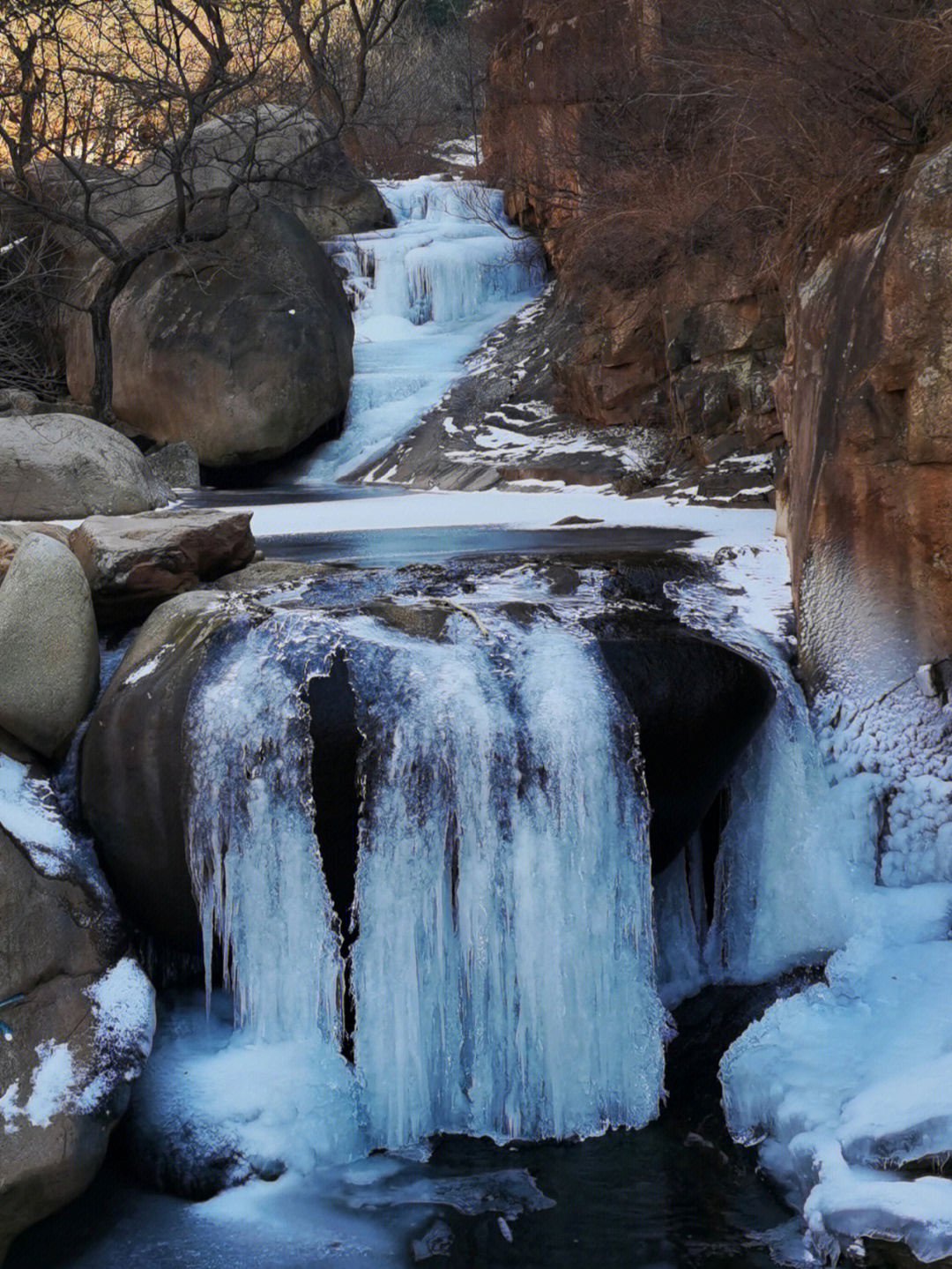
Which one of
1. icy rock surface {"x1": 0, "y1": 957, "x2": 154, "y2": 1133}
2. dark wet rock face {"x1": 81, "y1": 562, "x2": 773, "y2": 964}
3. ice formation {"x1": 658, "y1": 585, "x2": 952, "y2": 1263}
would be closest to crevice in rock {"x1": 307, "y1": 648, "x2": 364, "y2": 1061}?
dark wet rock face {"x1": 81, "y1": 562, "x2": 773, "y2": 964}

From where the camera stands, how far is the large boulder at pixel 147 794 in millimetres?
4223

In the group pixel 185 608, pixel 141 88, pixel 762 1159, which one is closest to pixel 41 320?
pixel 141 88

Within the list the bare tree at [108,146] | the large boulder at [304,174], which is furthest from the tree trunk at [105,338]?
the large boulder at [304,174]

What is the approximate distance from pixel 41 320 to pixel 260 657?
9785 mm

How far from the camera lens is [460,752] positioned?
4.22 metres

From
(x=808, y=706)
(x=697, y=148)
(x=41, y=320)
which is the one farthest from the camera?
(x=41, y=320)

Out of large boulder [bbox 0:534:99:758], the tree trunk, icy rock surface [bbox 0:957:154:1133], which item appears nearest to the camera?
icy rock surface [bbox 0:957:154:1133]

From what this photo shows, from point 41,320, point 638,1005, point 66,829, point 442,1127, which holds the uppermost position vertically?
point 41,320

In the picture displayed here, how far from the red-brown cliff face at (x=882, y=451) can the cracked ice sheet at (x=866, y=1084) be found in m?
0.91

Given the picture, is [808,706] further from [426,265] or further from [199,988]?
[426,265]

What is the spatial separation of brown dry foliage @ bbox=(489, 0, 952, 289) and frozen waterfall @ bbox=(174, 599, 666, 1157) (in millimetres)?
2440

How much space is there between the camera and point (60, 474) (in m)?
7.78

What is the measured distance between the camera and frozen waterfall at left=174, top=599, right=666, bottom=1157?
4.04m

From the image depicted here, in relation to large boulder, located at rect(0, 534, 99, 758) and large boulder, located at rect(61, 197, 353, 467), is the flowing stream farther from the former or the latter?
large boulder, located at rect(61, 197, 353, 467)
